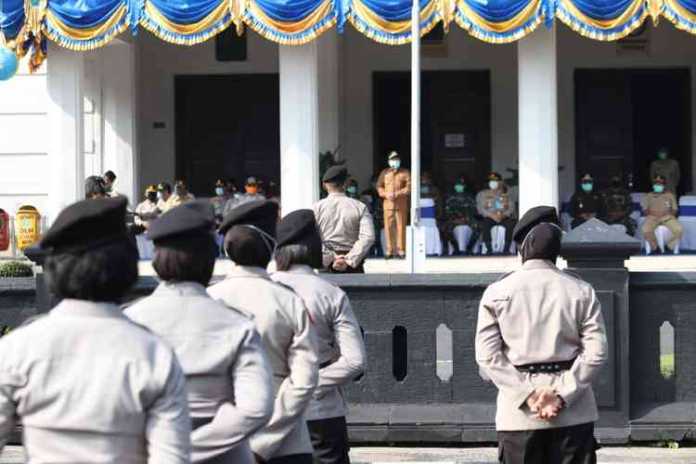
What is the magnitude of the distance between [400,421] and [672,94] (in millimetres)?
20792

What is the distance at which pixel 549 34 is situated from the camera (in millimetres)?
24250

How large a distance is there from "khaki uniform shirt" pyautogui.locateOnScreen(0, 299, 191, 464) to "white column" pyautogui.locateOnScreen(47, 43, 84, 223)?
2140cm

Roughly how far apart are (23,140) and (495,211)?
824 centimetres

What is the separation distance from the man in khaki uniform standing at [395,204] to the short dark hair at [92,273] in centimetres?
2156

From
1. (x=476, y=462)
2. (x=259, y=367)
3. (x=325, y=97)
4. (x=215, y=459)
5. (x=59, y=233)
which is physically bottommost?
(x=476, y=462)

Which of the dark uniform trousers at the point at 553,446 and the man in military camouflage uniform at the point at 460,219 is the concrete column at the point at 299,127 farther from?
the dark uniform trousers at the point at 553,446

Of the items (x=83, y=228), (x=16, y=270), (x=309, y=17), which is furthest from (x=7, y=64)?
(x=83, y=228)

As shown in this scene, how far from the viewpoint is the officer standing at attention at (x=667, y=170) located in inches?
1104

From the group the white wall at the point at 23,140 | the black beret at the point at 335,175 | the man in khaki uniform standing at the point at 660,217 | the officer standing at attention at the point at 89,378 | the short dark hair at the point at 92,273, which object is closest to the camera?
the officer standing at attention at the point at 89,378

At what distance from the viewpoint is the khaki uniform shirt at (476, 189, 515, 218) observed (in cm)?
2642

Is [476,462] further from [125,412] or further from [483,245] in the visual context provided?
[483,245]

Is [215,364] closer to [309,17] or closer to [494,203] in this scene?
[309,17]

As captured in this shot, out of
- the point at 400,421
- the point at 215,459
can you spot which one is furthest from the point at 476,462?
the point at 215,459

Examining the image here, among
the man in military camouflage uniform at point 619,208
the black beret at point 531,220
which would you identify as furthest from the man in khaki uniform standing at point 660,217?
the black beret at point 531,220
